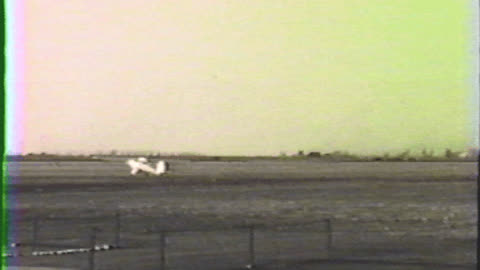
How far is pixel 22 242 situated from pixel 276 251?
4515 millimetres

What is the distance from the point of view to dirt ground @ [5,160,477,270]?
1210 centimetres

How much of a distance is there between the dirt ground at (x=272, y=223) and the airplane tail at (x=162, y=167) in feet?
3.53

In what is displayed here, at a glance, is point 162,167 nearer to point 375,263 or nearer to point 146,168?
point 146,168

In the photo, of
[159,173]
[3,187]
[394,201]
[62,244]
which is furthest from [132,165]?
[3,187]

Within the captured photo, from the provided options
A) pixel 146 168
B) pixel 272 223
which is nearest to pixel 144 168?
pixel 146 168

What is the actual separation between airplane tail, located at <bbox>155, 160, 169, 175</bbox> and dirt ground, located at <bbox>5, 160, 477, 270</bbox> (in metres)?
1.08

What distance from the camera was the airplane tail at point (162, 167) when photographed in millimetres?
88875

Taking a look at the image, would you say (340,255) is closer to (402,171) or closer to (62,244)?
(62,244)

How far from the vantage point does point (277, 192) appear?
2562 inches

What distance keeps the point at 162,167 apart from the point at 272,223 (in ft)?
209

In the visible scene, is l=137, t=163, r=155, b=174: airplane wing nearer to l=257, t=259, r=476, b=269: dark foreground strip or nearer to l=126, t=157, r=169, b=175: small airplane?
l=126, t=157, r=169, b=175: small airplane

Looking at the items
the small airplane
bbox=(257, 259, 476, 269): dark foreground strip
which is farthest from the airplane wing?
bbox=(257, 259, 476, 269): dark foreground strip

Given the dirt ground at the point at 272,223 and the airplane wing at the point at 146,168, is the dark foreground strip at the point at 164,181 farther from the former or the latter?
the airplane wing at the point at 146,168

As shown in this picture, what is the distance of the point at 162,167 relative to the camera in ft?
298
